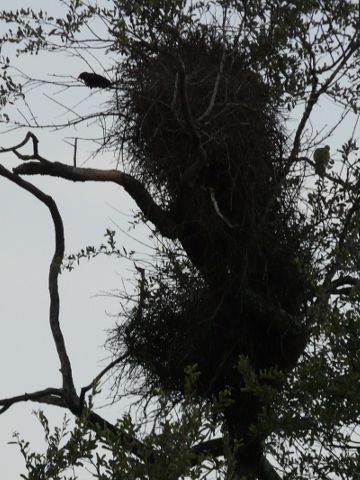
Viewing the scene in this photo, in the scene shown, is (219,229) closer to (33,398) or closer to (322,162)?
(322,162)

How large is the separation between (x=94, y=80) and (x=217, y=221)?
3.74 feet

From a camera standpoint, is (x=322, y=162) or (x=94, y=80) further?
(x=94, y=80)

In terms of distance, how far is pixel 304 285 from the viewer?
5035mm

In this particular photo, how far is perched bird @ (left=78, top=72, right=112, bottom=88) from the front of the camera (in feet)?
16.8

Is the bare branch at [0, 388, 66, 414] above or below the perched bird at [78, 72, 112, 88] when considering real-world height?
below

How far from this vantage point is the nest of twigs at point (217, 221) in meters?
4.98

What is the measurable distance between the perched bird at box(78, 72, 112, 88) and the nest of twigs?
4.7 inches

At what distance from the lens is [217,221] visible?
5012mm

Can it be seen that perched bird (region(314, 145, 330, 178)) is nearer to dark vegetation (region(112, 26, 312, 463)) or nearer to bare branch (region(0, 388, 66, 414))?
dark vegetation (region(112, 26, 312, 463))

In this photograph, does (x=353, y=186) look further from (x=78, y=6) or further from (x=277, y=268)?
(x=78, y=6)

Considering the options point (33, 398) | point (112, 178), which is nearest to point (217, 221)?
point (112, 178)

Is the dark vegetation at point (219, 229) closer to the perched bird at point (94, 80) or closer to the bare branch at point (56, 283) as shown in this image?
the perched bird at point (94, 80)

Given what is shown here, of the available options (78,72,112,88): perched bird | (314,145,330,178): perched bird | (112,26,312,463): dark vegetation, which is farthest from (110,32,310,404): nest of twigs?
(314,145,330,178): perched bird

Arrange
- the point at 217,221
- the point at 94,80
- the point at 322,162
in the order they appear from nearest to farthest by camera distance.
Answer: the point at 322,162 → the point at 217,221 → the point at 94,80
